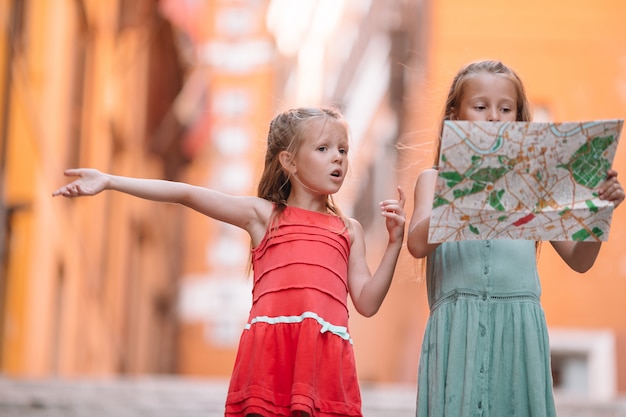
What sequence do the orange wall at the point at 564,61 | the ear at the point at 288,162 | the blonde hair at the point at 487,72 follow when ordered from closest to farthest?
the blonde hair at the point at 487,72
the ear at the point at 288,162
the orange wall at the point at 564,61

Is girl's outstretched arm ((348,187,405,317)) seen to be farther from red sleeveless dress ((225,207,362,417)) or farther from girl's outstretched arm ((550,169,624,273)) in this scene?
girl's outstretched arm ((550,169,624,273))

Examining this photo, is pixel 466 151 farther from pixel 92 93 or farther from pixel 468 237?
pixel 92 93

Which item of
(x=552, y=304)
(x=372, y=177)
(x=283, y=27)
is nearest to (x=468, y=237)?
(x=552, y=304)

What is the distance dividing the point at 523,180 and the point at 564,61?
14.7 meters

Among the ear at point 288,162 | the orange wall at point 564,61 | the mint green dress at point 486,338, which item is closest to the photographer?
the mint green dress at point 486,338

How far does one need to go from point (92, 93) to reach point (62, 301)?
11.2 ft

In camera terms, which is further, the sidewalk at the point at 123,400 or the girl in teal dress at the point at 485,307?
the sidewalk at the point at 123,400

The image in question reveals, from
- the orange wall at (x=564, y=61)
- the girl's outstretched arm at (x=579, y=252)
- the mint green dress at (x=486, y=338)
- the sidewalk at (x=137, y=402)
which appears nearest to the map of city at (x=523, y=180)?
the girl's outstretched arm at (x=579, y=252)

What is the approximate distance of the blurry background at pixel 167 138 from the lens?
15.9 meters

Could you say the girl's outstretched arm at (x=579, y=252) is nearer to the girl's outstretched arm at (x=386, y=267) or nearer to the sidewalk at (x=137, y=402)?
the girl's outstretched arm at (x=386, y=267)

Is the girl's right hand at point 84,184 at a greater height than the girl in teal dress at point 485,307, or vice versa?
the girl's right hand at point 84,184

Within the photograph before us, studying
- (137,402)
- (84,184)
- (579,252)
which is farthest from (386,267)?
(137,402)

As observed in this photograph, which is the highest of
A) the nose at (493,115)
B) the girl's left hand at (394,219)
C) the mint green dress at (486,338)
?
the nose at (493,115)

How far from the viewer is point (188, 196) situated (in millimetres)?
5340
